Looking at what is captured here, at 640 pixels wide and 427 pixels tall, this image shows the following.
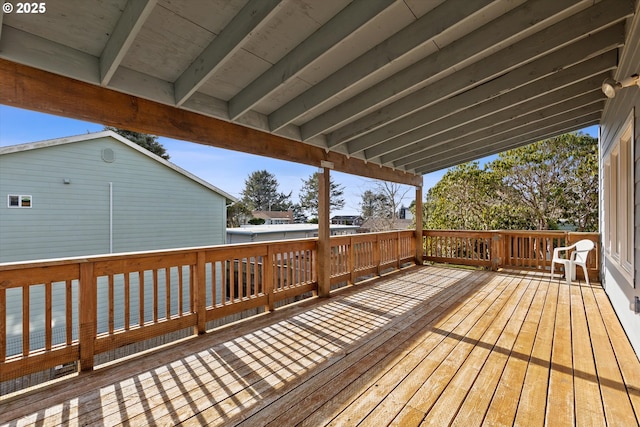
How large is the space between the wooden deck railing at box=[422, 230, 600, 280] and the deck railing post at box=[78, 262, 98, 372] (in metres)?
6.55

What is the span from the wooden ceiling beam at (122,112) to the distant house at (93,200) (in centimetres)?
572

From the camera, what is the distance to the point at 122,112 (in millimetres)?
2455

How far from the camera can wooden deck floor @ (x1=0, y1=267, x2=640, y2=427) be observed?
74.5 inches

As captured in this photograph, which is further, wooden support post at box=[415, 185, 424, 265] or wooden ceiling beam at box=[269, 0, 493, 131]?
wooden support post at box=[415, 185, 424, 265]

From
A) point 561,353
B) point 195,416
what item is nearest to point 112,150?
point 195,416

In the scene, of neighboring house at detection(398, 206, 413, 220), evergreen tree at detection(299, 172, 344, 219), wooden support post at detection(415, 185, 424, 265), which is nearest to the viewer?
wooden support post at detection(415, 185, 424, 265)

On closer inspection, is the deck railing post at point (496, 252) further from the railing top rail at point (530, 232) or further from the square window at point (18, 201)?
the square window at point (18, 201)

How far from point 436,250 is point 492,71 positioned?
5143 mm

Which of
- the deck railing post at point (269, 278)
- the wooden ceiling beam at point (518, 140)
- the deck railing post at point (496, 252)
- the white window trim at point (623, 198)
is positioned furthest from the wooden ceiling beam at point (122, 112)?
the deck railing post at point (496, 252)

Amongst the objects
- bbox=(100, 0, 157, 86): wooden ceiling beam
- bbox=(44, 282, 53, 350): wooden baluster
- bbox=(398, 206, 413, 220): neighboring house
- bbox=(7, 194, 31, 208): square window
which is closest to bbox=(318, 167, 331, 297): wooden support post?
bbox=(100, 0, 157, 86): wooden ceiling beam

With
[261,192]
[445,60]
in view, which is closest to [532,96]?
[445,60]

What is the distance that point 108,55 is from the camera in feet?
6.74

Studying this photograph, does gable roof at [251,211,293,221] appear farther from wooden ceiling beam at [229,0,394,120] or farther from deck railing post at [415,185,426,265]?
wooden ceiling beam at [229,0,394,120]

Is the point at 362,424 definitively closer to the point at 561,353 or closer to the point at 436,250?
the point at 561,353
